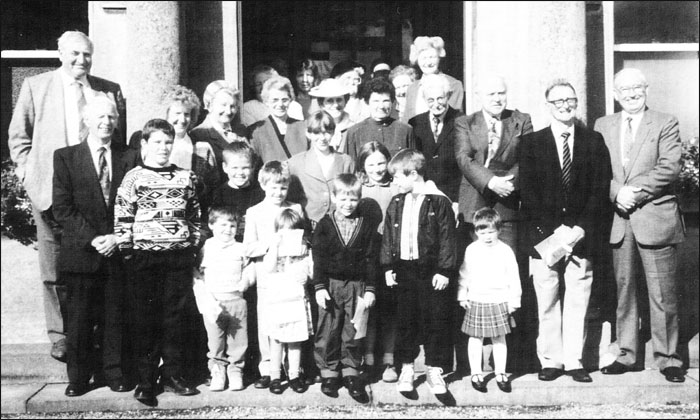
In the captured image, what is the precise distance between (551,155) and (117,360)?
3.19 metres

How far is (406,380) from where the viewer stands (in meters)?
5.47

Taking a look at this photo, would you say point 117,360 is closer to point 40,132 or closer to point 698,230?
point 40,132

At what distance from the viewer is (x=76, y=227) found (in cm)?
530

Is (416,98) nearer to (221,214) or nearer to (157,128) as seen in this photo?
(221,214)

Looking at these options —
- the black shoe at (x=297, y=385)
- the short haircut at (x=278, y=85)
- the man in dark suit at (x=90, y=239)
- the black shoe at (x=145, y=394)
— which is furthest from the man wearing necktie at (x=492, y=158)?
the man in dark suit at (x=90, y=239)

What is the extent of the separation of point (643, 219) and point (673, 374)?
108 cm

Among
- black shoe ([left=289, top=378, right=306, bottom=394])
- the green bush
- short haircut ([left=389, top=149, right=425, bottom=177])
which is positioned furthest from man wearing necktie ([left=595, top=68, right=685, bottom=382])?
the green bush

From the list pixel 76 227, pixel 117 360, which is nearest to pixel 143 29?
pixel 76 227

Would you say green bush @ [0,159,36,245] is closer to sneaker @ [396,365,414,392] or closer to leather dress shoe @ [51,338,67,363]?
leather dress shoe @ [51,338,67,363]

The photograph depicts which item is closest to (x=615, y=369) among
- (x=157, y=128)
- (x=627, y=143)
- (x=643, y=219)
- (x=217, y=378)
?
(x=643, y=219)

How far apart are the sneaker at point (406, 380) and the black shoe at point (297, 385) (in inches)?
24.6

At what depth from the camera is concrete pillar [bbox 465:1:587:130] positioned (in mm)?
6629

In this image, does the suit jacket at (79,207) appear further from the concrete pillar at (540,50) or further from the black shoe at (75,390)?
the concrete pillar at (540,50)

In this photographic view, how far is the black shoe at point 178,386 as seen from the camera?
5375mm
